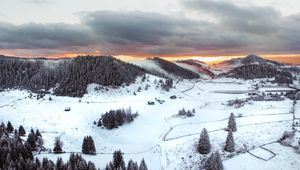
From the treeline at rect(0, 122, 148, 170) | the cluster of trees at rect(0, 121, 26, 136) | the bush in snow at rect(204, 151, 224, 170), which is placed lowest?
the bush in snow at rect(204, 151, 224, 170)

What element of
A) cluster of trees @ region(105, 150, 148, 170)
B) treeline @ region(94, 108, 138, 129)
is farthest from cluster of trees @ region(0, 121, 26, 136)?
cluster of trees @ region(105, 150, 148, 170)

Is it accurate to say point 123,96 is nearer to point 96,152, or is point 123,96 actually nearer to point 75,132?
point 75,132

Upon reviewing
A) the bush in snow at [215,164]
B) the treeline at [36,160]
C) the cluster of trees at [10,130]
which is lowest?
the bush in snow at [215,164]

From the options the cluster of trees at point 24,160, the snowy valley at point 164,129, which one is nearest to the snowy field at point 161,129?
the snowy valley at point 164,129

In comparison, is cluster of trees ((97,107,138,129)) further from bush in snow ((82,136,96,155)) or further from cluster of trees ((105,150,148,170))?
cluster of trees ((105,150,148,170))

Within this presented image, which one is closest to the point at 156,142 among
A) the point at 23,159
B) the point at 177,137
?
the point at 177,137

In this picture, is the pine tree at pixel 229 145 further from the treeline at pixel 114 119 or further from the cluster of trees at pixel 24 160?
the treeline at pixel 114 119

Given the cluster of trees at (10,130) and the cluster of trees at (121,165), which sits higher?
the cluster of trees at (10,130)

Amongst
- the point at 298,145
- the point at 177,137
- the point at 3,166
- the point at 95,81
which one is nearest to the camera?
the point at 3,166

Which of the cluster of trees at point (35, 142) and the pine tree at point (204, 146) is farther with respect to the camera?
the pine tree at point (204, 146)
